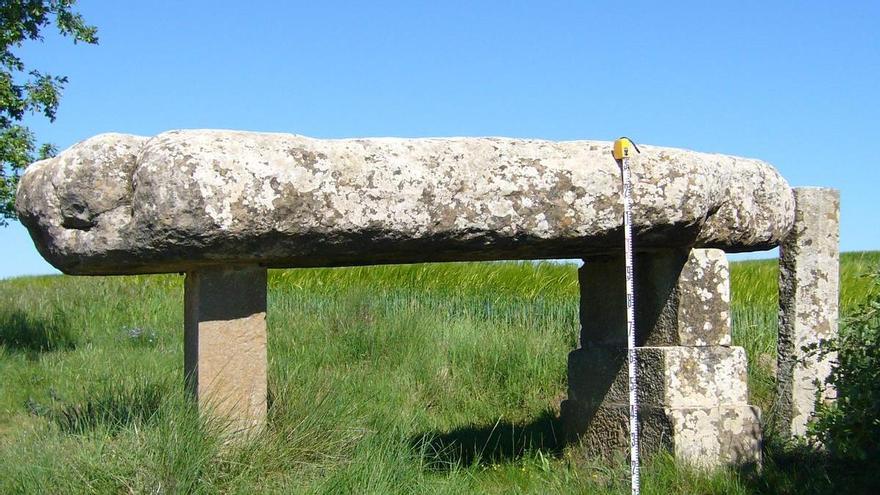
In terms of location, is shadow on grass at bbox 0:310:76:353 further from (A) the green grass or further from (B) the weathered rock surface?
(B) the weathered rock surface

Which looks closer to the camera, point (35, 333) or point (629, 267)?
point (629, 267)

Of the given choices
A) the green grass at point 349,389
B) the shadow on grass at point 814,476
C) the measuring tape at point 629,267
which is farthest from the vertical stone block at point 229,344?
the shadow on grass at point 814,476

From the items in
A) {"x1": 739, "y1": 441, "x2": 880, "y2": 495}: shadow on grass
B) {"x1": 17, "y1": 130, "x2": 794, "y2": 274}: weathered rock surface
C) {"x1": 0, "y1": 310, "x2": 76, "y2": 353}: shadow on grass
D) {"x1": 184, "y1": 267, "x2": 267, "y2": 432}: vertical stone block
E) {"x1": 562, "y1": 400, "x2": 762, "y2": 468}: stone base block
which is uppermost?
{"x1": 17, "y1": 130, "x2": 794, "y2": 274}: weathered rock surface

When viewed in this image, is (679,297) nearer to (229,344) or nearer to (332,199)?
(332,199)

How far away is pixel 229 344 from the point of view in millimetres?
4449

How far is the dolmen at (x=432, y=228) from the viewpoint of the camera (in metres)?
4.05

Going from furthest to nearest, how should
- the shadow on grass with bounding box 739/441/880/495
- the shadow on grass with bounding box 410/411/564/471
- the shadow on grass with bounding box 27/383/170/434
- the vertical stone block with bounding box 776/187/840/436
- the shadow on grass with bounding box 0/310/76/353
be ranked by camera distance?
1. the shadow on grass with bounding box 0/310/76/353
2. the vertical stone block with bounding box 776/187/840/436
3. the shadow on grass with bounding box 410/411/564/471
4. the shadow on grass with bounding box 739/441/880/495
5. the shadow on grass with bounding box 27/383/170/434

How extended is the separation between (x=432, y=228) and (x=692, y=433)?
1850 mm

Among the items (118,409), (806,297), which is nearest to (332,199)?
(118,409)

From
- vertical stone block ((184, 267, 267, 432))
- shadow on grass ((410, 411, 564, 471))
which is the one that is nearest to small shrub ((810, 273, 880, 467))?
shadow on grass ((410, 411, 564, 471))

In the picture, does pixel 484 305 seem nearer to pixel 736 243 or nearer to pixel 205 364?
pixel 736 243

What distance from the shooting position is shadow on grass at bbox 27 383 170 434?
432 centimetres

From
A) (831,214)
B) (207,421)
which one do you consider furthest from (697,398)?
(207,421)

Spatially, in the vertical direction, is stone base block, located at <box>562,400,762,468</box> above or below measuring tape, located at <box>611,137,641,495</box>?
below
